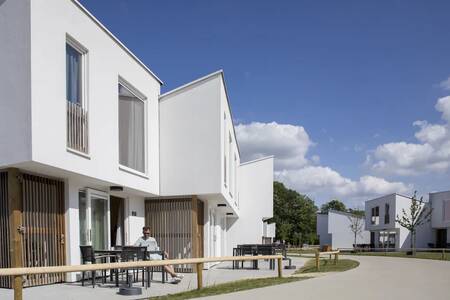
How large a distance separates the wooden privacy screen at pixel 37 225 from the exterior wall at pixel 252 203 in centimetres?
1711

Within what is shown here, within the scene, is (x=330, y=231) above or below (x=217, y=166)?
below

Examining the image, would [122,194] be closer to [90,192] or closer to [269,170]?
[90,192]

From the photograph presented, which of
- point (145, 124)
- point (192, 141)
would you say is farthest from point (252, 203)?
point (145, 124)

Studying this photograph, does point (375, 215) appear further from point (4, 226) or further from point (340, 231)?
point (4, 226)

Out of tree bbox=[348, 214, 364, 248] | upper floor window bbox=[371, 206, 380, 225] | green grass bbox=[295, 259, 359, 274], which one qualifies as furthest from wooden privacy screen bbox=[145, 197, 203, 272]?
tree bbox=[348, 214, 364, 248]

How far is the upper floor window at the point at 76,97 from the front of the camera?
10.4 m

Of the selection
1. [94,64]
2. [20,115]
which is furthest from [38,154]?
[94,64]

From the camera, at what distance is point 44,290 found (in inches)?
375

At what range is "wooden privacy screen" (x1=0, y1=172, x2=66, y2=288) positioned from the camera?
9609mm

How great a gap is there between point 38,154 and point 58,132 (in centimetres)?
87

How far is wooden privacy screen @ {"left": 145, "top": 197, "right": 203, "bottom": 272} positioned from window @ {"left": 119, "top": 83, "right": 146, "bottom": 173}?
1773 mm

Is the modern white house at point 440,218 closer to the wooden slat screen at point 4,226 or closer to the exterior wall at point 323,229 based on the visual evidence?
the exterior wall at point 323,229

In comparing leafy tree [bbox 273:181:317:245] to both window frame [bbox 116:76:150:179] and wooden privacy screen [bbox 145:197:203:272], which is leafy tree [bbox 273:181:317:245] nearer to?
wooden privacy screen [bbox 145:197:203:272]

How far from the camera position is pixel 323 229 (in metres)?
68.4
